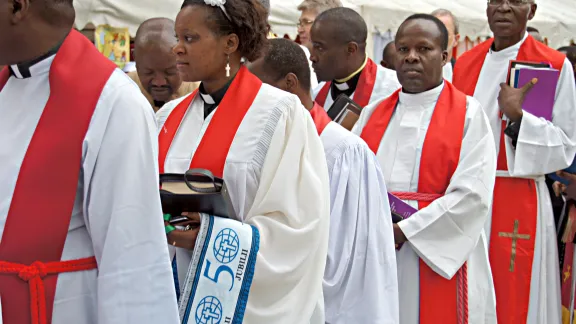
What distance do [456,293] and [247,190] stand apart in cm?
186

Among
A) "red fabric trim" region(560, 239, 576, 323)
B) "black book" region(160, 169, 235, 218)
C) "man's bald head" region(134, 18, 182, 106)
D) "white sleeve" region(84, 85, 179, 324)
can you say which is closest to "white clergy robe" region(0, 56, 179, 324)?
"white sleeve" region(84, 85, 179, 324)

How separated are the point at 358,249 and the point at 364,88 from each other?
7.37 feet

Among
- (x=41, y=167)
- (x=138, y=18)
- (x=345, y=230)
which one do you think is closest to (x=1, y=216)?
(x=41, y=167)

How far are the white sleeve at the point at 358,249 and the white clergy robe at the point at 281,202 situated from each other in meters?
0.66

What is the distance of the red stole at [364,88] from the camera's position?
6.11 meters

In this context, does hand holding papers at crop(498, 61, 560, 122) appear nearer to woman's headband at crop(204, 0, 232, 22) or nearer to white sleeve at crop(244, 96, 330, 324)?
white sleeve at crop(244, 96, 330, 324)

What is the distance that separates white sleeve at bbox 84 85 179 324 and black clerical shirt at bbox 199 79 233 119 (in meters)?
1.19

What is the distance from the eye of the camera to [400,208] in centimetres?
457

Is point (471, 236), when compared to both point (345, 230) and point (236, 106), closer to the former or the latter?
point (345, 230)

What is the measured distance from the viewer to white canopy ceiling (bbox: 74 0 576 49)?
739 cm

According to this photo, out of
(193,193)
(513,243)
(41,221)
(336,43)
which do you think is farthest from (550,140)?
(41,221)

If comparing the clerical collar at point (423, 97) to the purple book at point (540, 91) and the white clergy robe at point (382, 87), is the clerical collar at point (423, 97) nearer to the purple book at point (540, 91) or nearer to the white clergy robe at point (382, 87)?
the purple book at point (540, 91)

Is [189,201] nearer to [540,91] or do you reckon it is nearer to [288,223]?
[288,223]

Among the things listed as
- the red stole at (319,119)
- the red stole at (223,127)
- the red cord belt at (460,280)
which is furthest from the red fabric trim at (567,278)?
the red stole at (223,127)
